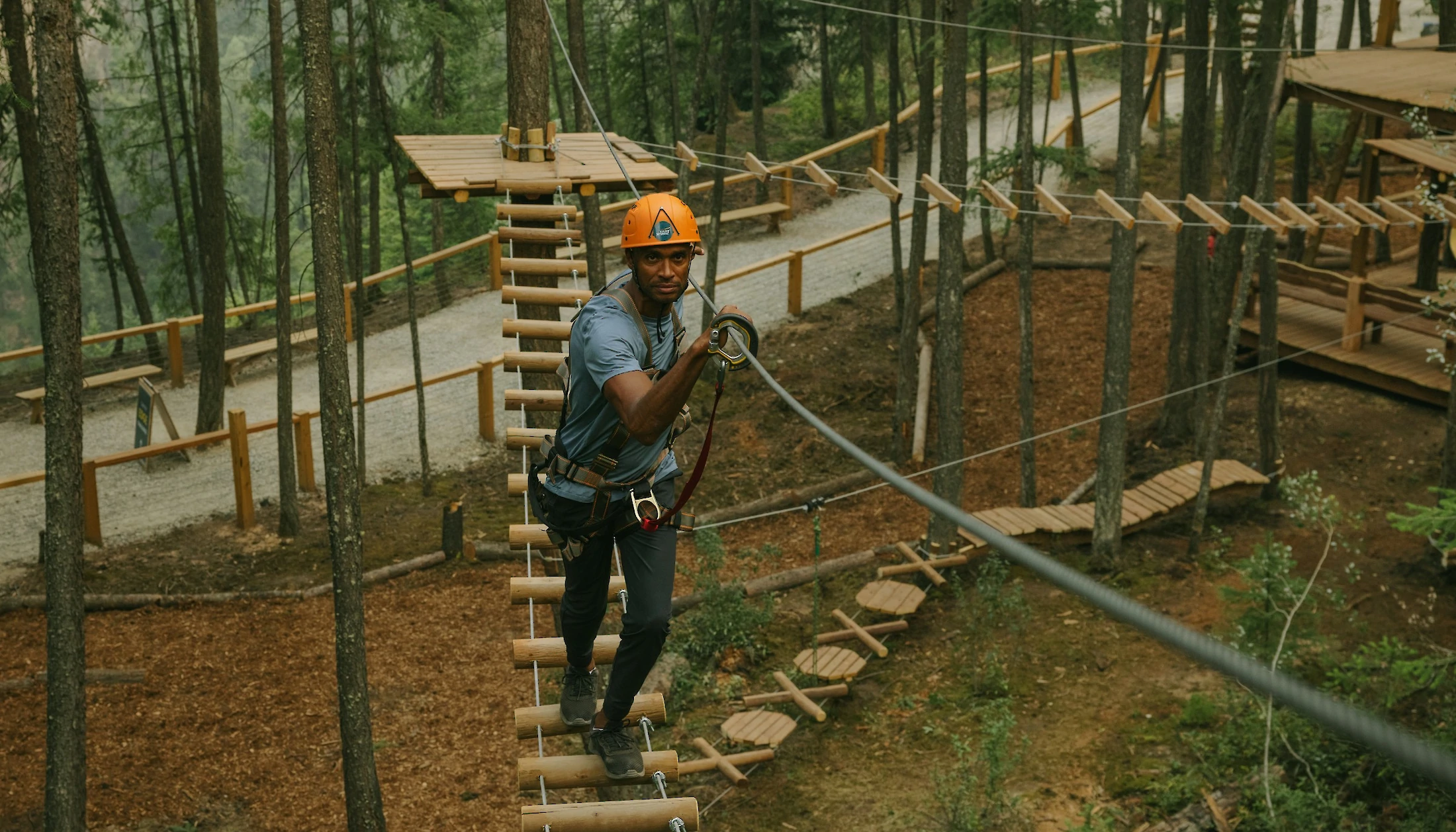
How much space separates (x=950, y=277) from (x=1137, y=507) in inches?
93.9

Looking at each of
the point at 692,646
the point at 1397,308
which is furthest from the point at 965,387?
the point at 692,646

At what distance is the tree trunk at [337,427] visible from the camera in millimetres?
6172

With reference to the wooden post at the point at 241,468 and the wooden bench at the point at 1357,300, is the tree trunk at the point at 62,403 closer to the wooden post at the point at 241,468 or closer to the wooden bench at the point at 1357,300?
the wooden post at the point at 241,468

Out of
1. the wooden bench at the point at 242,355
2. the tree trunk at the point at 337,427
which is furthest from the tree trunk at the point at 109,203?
the tree trunk at the point at 337,427

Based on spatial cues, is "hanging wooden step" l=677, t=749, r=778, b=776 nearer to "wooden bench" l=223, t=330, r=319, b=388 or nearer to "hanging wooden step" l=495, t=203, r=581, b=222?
"hanging wooden step" l=495, t=203, r=581, b=222

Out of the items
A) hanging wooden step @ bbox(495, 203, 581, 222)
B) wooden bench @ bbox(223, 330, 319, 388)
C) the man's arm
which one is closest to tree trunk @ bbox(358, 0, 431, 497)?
wooden bench @ bbox(223, 330, 319, 388)

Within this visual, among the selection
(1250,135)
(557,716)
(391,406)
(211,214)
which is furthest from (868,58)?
(557,716)

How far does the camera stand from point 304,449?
11.7m

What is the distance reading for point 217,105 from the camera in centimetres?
1169

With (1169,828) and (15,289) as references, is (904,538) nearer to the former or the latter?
(1169,828)

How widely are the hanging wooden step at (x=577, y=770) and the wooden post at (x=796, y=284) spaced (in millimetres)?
10532

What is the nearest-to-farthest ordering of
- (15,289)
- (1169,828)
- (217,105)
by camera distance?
(1169,828) < (217,105) < (15,289)

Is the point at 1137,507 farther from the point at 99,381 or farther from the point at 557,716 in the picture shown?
the point at 99,381

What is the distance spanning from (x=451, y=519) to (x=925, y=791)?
498 cm
